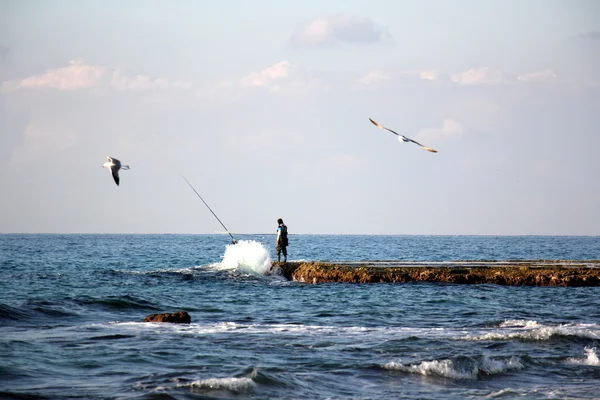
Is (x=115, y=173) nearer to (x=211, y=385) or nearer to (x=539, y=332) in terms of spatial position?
(x=211, y=385)

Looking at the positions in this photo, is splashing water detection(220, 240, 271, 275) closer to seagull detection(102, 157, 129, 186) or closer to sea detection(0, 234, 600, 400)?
sea detection(0, 234, 600, 400)

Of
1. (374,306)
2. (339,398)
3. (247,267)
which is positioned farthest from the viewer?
(247,267)

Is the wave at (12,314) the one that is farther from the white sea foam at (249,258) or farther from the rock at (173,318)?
the white sea foam at (249,258)

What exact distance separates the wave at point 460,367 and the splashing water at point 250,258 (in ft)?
68.8

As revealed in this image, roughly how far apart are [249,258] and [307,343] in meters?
19.8

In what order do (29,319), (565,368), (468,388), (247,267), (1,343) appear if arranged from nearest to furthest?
(468,388), (565,368), (1,343), (29,319), (247,267)

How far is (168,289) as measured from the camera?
1335 inches

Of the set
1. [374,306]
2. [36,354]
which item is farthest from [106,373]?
[374,306]

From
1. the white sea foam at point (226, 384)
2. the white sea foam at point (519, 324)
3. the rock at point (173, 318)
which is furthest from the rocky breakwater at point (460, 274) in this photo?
the white sea foam at point (226, 384)

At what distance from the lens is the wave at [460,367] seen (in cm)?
1720

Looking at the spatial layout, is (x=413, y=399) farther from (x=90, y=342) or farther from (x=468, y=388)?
(x=90, y=342)

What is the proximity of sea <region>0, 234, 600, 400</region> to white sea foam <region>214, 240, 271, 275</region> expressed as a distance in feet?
18.6

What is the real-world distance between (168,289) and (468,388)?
783 inches

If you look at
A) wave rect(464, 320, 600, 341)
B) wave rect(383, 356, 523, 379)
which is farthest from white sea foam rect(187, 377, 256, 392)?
wave rect(464, 320, 600, 341)
